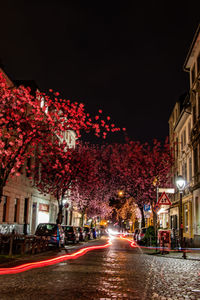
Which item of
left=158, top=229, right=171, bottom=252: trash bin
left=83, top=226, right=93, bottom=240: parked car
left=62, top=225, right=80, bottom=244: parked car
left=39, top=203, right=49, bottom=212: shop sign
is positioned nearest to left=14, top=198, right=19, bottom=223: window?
left=62, top=225, right=80, bottom=244: parked car

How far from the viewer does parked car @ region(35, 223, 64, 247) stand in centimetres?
2541

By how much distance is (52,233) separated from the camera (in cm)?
2580

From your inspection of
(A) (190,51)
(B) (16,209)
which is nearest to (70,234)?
(B) (16,209)

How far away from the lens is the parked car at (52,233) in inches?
1000

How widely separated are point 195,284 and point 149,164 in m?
31.6

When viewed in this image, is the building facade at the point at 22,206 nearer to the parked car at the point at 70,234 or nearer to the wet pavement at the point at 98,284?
the parked car at the point at 70,234

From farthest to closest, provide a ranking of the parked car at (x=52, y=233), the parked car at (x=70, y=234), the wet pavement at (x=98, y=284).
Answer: the parked car at (x=70, y=234), the parked car at (x=52, y=233), the wet pavement at (x=98, y=284)

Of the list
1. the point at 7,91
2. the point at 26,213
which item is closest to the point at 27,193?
the point at 26,213

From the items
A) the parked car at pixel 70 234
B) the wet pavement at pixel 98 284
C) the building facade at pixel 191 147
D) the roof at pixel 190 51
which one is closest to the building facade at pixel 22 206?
the parked car at pixel 70 234

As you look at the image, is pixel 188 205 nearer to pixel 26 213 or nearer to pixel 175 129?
pixel 175 129

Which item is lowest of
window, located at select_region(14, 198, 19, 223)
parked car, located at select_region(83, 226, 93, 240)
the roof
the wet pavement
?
the wet pavement

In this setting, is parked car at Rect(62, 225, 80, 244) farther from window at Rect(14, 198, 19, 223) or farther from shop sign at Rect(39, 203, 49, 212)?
shop sign at Rect(39, 203, 49, 212)

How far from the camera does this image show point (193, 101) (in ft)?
108

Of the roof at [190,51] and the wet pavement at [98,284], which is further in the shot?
the roof at [190,51]
